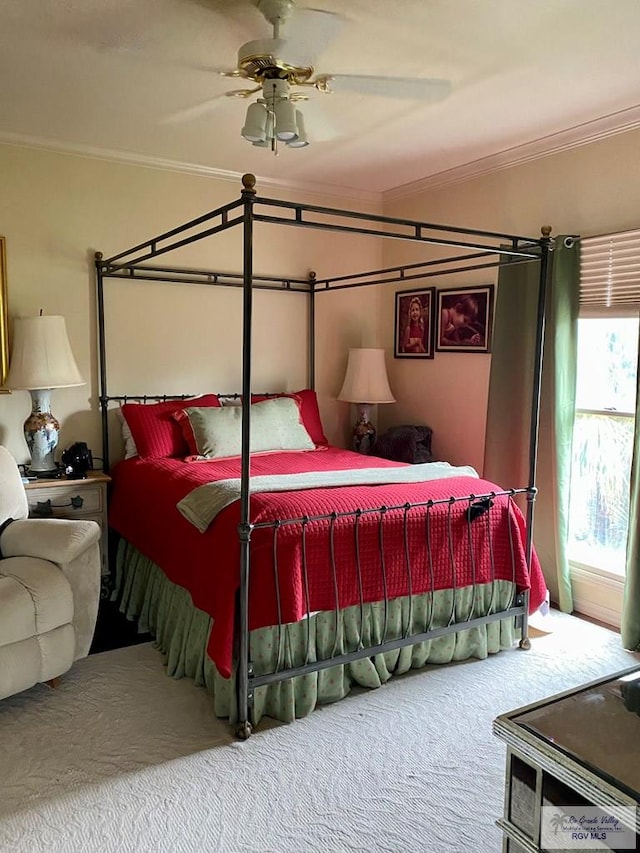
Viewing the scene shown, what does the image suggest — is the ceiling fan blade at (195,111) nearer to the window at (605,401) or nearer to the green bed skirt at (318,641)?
the window at (605,401)

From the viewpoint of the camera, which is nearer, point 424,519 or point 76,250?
point 424,519

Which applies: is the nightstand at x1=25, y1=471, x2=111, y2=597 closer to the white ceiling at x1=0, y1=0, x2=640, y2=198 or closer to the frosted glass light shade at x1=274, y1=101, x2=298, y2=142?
the white ceiling at x1=0, y1=0, x2=640, y2=198

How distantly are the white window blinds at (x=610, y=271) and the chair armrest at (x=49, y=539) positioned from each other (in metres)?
2.61

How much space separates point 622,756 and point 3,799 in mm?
1829

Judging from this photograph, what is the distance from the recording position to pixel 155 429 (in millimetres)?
3664

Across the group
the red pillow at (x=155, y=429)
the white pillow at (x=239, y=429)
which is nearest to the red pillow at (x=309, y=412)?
the white pillow at (x=239, y=429)

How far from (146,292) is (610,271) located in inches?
101

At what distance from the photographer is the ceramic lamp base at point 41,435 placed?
342 cm

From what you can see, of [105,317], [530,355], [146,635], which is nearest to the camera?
[146,635]

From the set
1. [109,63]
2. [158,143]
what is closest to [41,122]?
[158,143]

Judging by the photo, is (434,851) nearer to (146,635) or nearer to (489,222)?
(146,635)

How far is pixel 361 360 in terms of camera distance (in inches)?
172

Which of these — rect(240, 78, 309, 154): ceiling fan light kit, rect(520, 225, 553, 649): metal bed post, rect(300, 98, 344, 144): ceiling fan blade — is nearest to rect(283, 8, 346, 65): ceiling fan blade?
rect(240, 78, 309, 154): ceiling fan light kit

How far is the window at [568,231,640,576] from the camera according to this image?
3145mm
